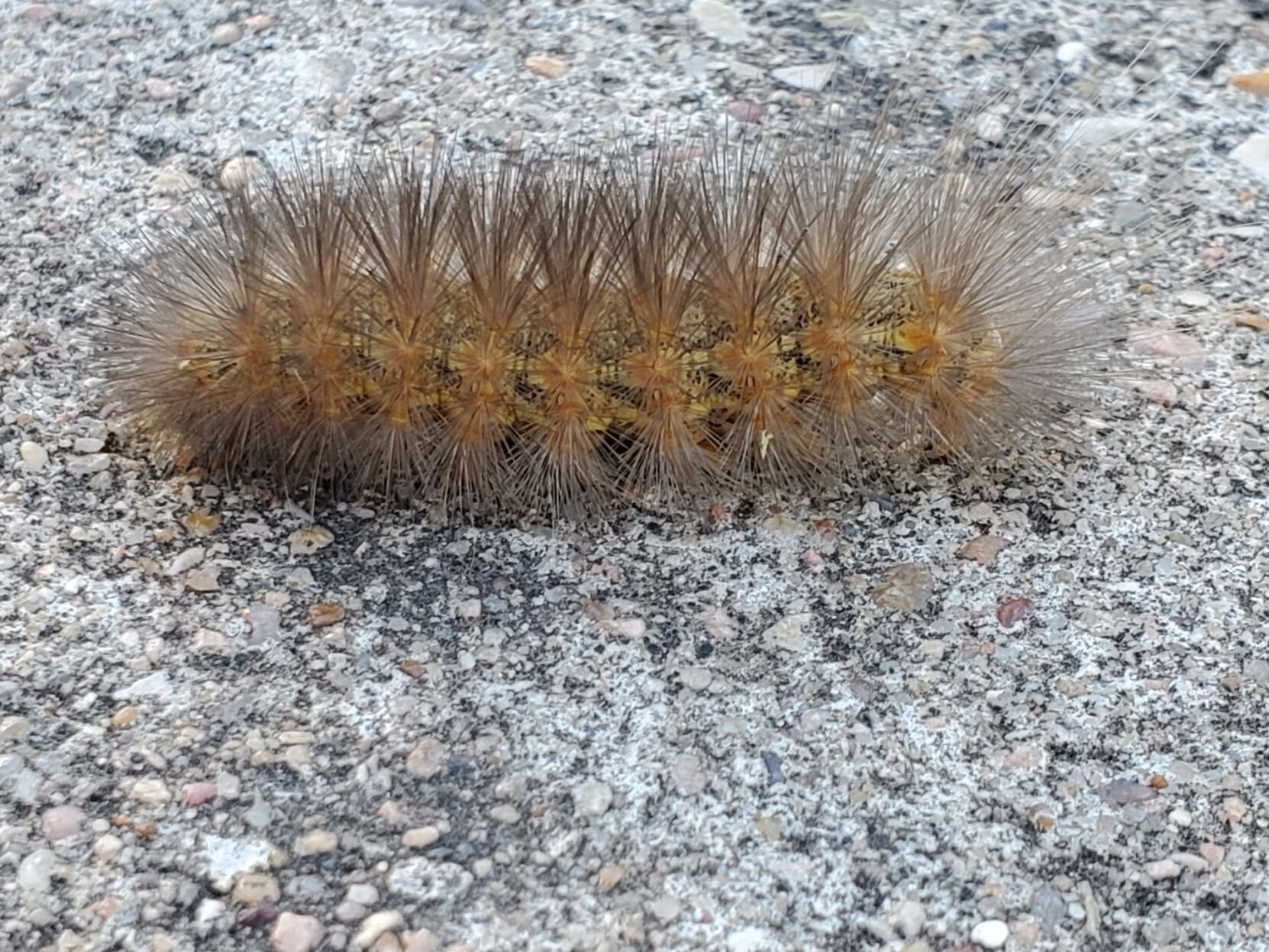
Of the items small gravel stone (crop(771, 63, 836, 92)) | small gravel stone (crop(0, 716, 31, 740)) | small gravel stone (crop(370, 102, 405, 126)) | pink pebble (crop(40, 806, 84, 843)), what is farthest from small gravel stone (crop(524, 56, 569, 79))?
pink pebble (crop(40, 806, 84, 843))

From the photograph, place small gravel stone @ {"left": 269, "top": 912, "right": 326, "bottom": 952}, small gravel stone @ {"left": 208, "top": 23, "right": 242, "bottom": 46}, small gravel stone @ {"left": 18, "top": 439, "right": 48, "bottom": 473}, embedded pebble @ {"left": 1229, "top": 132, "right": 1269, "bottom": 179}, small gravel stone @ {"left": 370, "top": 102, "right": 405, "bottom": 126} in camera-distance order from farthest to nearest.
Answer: small gravel stone @ {"left": 208, "top": 23, "right": 242, "bottom": 46}
small gravel stone @ {"left": 370, "top": 102, "right": 405, "bottom": 126}
embedded pebble @ {"left": 1229, "top": 132, "right": 1269, "bottom": 179}
small gravel stone @ {"left": 18, "top": 439, "right": 48, "bottom": 473}
small gravel stone @ {"left": 269, "top": 912, "right": 326, "bottom": 952}

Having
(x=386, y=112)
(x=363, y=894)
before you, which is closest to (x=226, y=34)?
(x=386, y=112)

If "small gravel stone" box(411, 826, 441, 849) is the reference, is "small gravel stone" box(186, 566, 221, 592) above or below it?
above

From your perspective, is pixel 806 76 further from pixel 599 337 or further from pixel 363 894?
pixel 363 894

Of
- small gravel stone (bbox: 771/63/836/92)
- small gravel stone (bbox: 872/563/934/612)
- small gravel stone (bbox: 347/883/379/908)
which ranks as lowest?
small gravel stone (bbox: 347/883/379/908)

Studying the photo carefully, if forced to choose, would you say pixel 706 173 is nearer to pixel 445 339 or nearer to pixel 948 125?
pixel 445 339

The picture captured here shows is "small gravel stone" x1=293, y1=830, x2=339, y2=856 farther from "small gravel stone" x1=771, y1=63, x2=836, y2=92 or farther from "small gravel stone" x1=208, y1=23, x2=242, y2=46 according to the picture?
"small gravel stone" x1=208, y1=23, x2=242, y2=46

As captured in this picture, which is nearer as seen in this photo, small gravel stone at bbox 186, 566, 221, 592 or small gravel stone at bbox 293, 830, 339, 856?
small gravel stone at bbox 293, 830, 339, 856

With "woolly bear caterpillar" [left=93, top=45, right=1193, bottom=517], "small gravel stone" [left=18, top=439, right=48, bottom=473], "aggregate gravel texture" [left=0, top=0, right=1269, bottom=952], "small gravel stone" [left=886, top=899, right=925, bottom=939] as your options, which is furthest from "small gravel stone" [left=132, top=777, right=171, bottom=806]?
"small gravel stone" [left=886, top=899, right=925, bottom=939]

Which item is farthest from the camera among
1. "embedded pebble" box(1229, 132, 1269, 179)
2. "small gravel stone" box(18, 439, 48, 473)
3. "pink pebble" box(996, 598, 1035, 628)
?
"embedded pebble" box(1229, 132, 1269, 179)
